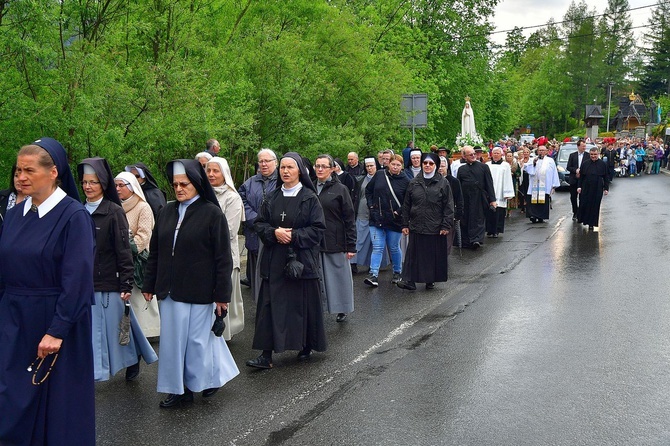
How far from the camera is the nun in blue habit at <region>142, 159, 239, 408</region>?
20.1 feet

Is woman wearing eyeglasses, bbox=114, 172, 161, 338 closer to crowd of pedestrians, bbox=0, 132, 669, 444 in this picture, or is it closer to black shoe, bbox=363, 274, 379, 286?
crowd of pedestrians, bbox=0, 132, 669, 444

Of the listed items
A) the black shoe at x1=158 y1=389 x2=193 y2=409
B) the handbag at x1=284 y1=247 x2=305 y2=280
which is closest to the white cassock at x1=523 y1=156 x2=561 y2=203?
the handbag at x1=284 y1=247 x2=305 y2=280

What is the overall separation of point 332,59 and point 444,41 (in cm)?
1891

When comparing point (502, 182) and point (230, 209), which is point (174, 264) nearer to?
point (230, 209)

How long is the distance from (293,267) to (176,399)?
5.09 ft

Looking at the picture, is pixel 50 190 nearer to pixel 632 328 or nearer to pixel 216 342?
pixel 216 342

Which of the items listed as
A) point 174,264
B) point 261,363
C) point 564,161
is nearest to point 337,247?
point 261,363

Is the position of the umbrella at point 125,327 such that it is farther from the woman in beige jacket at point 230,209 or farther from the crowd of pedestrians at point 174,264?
the woman in beige jacket at point 230,209

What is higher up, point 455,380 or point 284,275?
point 284,275

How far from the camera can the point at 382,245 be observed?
11914 millimetres

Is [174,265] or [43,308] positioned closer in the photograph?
[43,308]

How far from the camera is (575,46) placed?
105 m

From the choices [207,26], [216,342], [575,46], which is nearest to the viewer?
[216,342]

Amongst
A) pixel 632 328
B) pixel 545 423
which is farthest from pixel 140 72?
pixel 545 423
